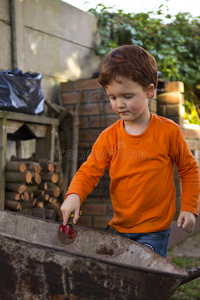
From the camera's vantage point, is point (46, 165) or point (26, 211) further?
point (46, 165)

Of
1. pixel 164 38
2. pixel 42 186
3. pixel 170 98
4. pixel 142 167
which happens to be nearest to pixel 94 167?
pixel 142 167

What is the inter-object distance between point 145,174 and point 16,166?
169 cm

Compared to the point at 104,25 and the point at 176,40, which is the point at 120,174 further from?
the point at 176,40

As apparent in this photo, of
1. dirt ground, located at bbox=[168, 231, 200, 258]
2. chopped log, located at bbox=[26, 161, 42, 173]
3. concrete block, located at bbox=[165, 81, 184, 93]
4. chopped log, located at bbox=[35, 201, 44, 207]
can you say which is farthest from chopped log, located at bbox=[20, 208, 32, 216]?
concrete block, located at bbox=[165, 81, 184, 93]

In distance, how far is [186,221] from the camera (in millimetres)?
1813

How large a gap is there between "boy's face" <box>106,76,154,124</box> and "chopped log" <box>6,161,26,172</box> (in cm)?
169

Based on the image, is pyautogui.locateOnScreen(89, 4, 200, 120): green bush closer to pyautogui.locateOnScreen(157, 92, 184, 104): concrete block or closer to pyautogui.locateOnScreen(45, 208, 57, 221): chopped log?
pyautogui.locateOnScreen(157, 92, 184, 104): concrete block

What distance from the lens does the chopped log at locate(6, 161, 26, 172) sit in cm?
332

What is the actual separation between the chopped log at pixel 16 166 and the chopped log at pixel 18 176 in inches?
1.2

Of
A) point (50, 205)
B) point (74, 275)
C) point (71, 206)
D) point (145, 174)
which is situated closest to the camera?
point (74, 275)

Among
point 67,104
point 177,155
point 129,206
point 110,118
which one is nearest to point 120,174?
point 129,206

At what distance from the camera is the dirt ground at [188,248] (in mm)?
4098

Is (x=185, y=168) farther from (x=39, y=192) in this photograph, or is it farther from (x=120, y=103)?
(x=39, y=192)

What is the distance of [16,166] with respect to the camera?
334cm
